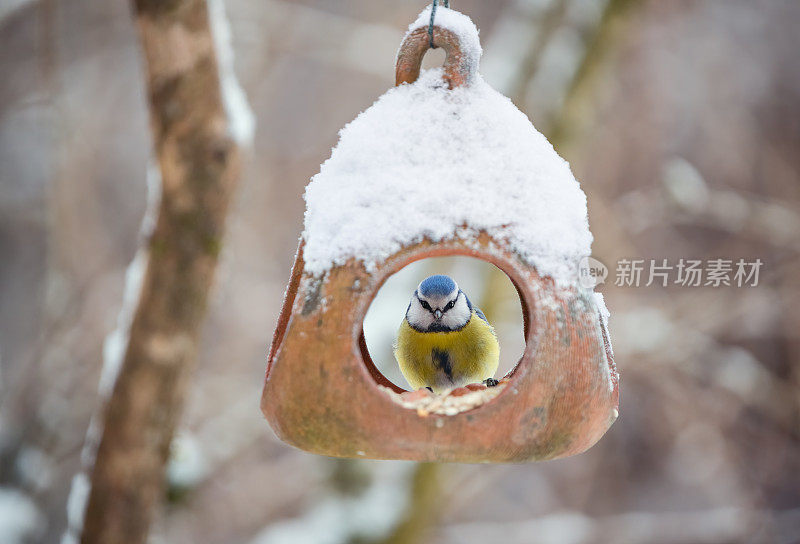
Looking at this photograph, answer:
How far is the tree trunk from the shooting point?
7.39ft

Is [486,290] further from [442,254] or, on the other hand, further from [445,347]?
[442,254]

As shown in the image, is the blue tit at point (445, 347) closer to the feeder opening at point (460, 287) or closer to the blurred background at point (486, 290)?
the feeder opening at point (460, 287)

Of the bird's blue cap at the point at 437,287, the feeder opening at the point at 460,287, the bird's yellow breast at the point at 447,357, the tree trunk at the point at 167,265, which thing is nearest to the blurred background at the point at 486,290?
the feeder opening at the point at 460,287

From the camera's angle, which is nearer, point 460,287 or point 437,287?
point 437,287

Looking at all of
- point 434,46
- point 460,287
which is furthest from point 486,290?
point 434,46

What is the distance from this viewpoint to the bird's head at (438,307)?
6.66 feet

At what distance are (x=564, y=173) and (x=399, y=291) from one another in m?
2.50

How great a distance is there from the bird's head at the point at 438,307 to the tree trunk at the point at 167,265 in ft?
2.50

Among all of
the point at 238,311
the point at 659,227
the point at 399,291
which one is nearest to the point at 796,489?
the point at 659,227

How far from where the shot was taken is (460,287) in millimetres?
4008

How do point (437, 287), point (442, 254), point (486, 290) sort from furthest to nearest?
1. point (486, 290)
2. point (437, 287)
3. point (442, 254)

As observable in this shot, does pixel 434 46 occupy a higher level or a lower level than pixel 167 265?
higher

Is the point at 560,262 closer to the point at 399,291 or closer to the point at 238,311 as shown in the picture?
the point at 399,291

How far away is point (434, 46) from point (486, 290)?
114 inches
